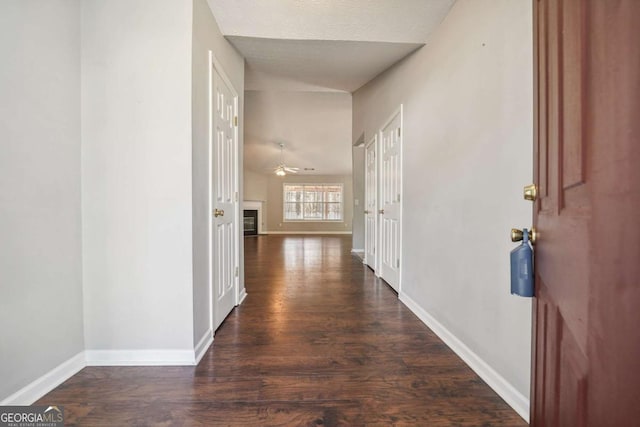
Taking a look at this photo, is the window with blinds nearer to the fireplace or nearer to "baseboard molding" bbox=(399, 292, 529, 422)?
the fireplace

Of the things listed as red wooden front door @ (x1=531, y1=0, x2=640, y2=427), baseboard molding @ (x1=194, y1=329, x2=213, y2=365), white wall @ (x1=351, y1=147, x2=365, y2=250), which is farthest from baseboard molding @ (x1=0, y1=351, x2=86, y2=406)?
white wall @ (x1=351, y1=147, x2=365, y2=250)

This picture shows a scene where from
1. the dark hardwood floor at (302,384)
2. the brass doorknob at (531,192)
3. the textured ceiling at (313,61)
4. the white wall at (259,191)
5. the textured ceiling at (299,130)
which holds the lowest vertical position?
the dark hardwood floor at (302,384)

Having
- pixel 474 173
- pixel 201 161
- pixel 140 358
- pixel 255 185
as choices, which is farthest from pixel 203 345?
pixel 255 185

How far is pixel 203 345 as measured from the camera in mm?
1802

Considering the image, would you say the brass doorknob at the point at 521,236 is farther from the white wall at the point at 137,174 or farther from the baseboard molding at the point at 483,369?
the white wall at the point at 137,174

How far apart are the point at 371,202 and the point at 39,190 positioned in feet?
11.6

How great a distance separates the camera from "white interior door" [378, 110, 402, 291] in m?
2.97

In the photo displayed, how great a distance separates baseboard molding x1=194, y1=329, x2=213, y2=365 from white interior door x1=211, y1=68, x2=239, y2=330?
0.10m

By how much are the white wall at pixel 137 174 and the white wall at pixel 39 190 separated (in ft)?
0.25

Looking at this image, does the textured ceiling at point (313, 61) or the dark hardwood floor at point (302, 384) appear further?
the textured ceiling at point (313, 61)

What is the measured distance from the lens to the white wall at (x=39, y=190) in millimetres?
1247

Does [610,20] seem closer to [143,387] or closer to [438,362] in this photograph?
[438,362]

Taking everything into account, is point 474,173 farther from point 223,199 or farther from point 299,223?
point 299,223
